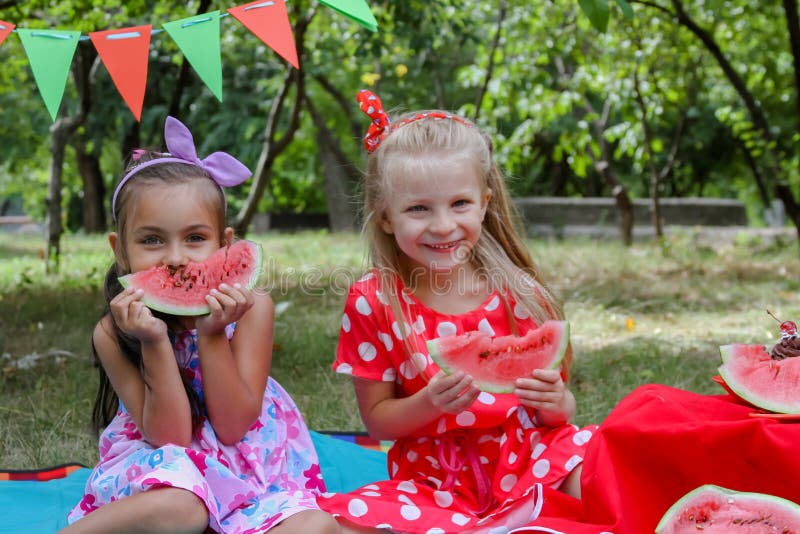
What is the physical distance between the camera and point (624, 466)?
2176 mm

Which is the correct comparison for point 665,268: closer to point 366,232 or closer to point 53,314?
point 53,314

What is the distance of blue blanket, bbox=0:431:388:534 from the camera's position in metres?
2.82

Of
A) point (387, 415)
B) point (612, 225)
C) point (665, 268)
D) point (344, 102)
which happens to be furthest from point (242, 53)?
point (387, 415)

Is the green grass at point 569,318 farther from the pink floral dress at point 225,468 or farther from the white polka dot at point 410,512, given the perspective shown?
the white polka dot at point 410,512

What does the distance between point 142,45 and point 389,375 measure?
4.19 feet

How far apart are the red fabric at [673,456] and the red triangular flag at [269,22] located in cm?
143

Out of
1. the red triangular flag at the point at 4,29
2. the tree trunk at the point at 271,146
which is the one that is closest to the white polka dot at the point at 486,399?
the red triangular flag at the point at 4,29

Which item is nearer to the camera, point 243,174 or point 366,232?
point 243,174

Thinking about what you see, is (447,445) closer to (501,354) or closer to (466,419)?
(466,419)

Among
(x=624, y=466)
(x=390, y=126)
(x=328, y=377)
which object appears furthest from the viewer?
(x=328, y=377)

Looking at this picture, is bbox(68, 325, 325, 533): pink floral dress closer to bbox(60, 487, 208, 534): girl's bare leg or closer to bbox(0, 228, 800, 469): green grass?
bbox(60, 487, 208, 534): girl's bare leg

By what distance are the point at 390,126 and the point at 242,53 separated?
12.1 m

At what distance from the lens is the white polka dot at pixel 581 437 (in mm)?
2584

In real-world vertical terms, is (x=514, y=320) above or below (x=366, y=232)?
below
